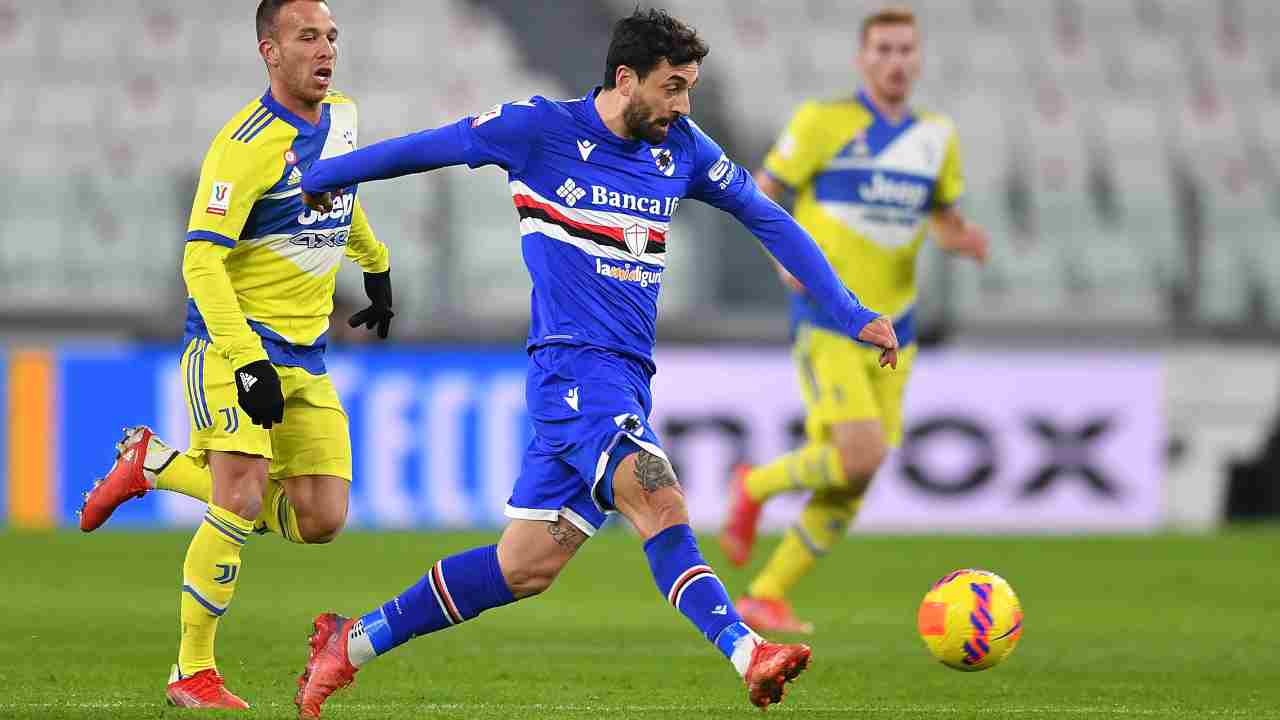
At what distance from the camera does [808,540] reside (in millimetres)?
8312

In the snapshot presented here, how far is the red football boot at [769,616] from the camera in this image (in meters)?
8.12

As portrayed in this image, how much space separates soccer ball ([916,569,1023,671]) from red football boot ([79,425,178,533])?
2474 mm

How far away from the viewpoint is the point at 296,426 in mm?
6117

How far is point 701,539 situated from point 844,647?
512 centimetres

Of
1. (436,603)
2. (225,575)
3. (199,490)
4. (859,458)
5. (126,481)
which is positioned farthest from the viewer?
(859,458)

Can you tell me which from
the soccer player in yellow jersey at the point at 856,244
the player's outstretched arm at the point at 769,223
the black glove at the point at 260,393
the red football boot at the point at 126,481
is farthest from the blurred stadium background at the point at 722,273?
the player's outstretched arm at the point at 769,223

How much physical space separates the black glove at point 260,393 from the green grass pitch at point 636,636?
823 millimetres

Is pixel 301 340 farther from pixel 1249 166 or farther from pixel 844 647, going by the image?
pixel 1249 166

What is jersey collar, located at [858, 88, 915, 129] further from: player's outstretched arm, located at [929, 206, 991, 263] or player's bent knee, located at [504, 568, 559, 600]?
player's bent knee, located at [504, 568, 559, 600]

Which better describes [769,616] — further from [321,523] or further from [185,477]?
[185,477]

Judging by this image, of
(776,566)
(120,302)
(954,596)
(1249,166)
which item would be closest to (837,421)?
(776,566)

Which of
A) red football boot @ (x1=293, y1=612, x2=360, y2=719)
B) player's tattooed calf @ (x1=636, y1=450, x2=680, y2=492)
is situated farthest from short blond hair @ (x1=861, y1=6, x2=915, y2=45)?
red football boot @ (x1=293, y1=612, x2=360, y2=719)

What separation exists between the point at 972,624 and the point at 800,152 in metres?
3.01

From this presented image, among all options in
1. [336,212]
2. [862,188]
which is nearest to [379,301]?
[336,212]
